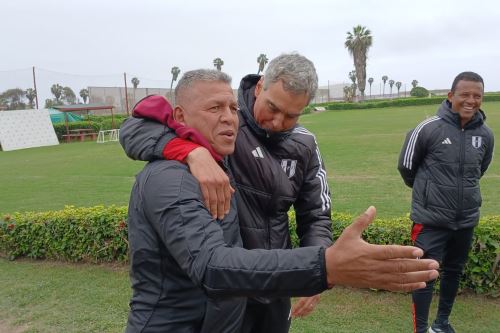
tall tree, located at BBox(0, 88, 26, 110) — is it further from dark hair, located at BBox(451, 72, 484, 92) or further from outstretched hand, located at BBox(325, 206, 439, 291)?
outstretched hand, located at BBox(325, 206, 439, 291)

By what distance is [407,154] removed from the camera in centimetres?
384

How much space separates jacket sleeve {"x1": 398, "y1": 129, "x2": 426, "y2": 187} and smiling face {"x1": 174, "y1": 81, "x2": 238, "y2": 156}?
8.07 feet

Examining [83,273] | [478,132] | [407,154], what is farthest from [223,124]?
[83,273]

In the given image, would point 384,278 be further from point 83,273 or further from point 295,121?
point 83,273

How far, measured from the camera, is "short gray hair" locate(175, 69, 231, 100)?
1709mm

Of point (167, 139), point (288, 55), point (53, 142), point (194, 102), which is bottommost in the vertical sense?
point (53, 142)

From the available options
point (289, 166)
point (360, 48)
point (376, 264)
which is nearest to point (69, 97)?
point (360, 48)

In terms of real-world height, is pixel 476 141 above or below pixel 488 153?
above

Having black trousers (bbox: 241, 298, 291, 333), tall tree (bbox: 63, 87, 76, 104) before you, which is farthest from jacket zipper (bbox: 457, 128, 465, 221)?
tall tree (bbox: 63, 87, 76, 104)

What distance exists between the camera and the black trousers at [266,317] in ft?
7.01

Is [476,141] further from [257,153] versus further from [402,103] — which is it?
[402,103]

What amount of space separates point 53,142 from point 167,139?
30031 millimetres

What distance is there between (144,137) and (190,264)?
655mm

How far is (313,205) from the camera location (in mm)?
2326
